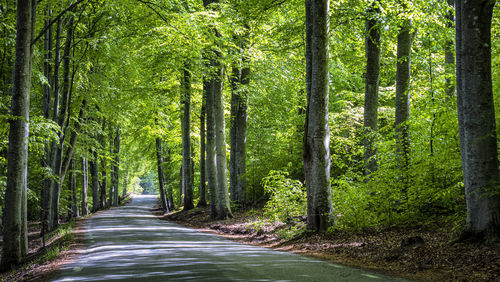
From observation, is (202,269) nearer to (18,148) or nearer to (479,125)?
(479,125)

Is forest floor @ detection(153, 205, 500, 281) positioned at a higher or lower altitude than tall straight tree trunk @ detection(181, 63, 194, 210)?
lower

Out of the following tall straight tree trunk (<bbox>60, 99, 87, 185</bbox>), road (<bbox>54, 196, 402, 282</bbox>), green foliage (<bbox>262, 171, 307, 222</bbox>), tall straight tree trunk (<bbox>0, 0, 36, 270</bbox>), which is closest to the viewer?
road (<bbox>54, 196, 402, 282</bbox>)

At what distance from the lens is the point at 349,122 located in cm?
1895

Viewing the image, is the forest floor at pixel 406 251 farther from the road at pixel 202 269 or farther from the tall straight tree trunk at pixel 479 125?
the road at pixel 202 269

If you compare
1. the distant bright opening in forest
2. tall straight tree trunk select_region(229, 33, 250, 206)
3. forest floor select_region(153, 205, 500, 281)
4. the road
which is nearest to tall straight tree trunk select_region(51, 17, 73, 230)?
the distant bright opening in forest

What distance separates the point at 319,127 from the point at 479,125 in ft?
15.0

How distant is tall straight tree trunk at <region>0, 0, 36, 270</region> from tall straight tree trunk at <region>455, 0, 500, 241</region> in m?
10.2

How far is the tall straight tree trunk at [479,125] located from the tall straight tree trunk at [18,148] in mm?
10178

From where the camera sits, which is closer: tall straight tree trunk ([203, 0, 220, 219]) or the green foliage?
the green foliage

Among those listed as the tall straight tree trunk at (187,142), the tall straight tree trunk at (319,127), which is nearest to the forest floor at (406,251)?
the tall straight tree trunk at (319,127)

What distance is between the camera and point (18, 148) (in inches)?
384

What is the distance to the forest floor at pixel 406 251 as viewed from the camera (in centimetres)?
560

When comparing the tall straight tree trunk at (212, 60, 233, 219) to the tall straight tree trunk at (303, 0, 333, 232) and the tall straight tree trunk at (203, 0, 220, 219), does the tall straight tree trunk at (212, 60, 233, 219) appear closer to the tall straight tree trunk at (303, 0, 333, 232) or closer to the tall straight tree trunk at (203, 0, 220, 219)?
the tall straight tree trunk at (203, 0, 220, 219)

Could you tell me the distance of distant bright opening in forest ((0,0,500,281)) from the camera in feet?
20.8
